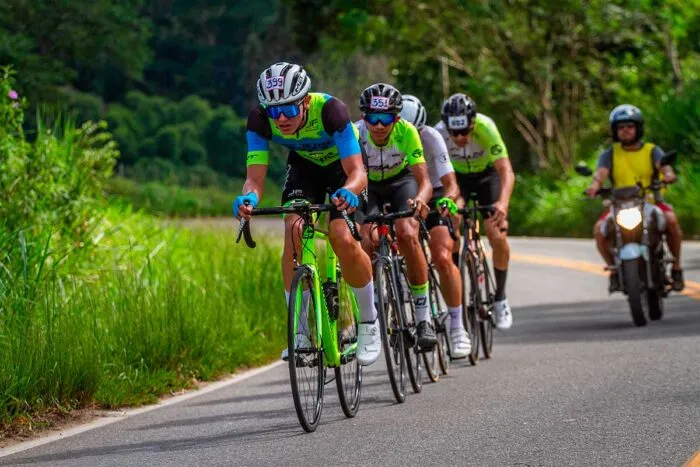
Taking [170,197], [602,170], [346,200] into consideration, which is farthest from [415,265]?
[170,197]

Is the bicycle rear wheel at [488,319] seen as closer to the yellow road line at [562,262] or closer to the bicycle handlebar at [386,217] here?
the bicycle handlebar at [386,217]

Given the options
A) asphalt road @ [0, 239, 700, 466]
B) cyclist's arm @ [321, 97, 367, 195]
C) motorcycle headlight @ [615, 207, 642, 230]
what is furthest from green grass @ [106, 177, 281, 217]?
cyclist's arm @ [321, 97, 367, 195]

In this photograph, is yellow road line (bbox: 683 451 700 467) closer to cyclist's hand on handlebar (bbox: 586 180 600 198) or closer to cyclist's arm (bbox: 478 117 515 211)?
cyclist's arm (bbox: 478 117 515 211)

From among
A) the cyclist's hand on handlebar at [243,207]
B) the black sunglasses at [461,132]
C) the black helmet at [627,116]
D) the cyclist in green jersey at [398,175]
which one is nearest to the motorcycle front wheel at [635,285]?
the black helmet at [627,116]

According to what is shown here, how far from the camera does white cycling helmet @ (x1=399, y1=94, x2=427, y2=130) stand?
36.8 feet

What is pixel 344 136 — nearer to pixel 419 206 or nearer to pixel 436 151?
pixel 419 206

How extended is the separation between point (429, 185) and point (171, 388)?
2217mm

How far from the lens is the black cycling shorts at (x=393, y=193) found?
432 inches

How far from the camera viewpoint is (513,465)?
7285 mm

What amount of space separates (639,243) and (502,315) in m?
2.19

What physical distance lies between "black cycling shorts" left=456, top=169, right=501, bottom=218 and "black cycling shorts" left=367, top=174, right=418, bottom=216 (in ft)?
A: 6.29

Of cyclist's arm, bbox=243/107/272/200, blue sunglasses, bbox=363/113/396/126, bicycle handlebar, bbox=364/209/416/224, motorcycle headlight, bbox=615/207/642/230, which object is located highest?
blue sunglasses, bbox=363/113/396/126

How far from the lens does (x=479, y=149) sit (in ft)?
41.8

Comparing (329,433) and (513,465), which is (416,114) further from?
(513,465)
